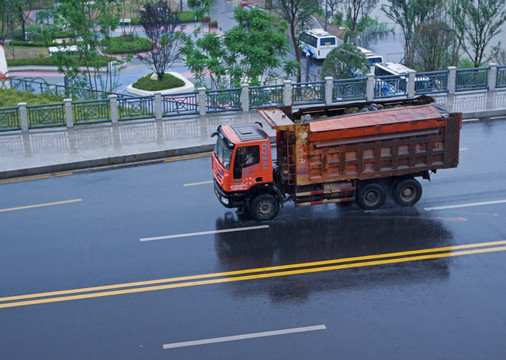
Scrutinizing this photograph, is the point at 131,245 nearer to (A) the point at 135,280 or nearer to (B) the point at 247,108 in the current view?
(A) the point at 135,280

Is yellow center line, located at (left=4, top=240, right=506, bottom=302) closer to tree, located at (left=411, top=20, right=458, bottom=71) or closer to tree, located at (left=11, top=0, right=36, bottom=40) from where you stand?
tree, located at (left=411, top=20, right=458, bottom=71)

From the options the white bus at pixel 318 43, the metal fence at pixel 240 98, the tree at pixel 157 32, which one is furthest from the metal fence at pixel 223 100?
the white bus at pixel 318 43

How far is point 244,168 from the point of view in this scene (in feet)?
50.5

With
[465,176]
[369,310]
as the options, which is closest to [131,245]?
[369,310]

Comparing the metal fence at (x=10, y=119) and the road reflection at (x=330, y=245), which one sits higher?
the metal fence at (x=10, y=119)

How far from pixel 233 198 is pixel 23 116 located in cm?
1090

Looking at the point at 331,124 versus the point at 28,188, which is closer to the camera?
the point at 331,124

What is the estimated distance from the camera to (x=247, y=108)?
25078mm

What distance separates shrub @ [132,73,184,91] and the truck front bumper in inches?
1077

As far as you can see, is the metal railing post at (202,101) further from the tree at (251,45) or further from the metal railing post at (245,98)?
the tree at (251,45)

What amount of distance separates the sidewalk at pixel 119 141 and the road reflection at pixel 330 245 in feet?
19.1

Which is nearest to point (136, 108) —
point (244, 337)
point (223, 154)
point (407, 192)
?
point (223, 154)

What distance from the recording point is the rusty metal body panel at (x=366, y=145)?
15398 millimetres

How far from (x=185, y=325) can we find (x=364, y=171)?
6.20m
